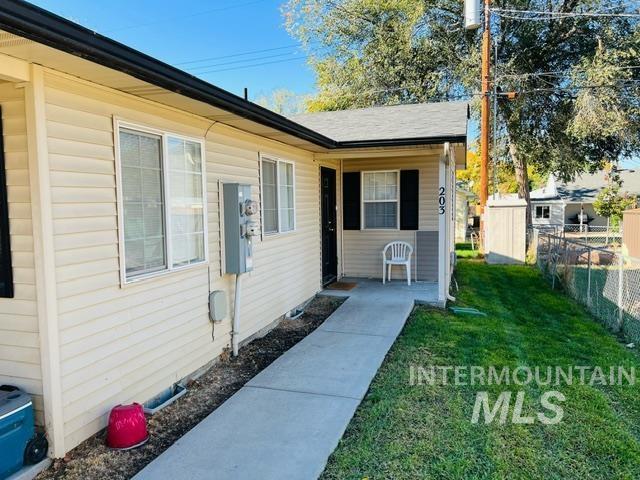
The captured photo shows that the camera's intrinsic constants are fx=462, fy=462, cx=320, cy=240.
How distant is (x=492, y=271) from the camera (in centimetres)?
1164

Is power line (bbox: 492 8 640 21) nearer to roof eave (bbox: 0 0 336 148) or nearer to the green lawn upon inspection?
the green lawn

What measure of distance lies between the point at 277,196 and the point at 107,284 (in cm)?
331

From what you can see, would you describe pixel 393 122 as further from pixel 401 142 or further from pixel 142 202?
pixel 142 202

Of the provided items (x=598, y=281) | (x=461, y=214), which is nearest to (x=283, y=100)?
(x=461, y=214)

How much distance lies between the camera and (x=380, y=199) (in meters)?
8.91

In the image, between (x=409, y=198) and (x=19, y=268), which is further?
(x=409, y=198)

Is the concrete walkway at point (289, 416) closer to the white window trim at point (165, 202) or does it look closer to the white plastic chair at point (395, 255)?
the white window trim at point (165, 202)

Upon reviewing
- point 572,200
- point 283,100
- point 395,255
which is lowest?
point 395,255

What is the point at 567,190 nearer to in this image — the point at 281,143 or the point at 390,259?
the point at 390,259

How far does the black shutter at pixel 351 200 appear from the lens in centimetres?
897

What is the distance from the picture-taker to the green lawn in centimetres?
287

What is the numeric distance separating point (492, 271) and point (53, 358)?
1063 centimetres

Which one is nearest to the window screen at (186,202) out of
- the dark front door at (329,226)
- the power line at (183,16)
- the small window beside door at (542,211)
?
the dark front door at (329,226)

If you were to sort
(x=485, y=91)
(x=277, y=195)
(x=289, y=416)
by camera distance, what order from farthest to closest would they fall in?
(x=485, y=91), (x=277, y=195), (x=289, y=416)
